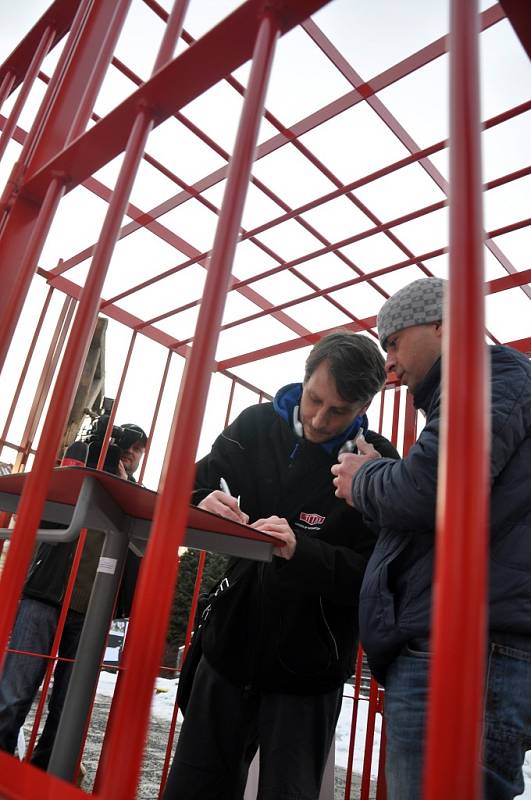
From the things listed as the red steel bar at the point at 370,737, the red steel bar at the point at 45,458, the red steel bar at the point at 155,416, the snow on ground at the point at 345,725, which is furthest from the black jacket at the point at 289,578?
the snow on ground at the point at 345,725

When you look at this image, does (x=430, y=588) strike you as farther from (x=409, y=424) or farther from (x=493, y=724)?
(x=409, y=424)

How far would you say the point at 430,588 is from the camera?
118 cm

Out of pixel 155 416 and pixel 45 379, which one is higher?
pixel 45 379

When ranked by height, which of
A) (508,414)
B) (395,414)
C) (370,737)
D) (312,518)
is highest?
(395,414)

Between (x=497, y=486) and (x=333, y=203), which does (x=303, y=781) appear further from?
(x=333, y=203)

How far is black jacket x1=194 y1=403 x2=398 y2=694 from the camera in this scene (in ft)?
5.45

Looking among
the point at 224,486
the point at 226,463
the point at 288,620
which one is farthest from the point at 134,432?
the point at 288,620

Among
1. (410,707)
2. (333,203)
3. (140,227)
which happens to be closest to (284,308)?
(333,203)

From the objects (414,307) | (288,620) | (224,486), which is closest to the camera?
(414,307)

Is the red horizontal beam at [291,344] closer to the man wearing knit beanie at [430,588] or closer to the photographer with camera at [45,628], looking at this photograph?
the photographer with camera at [45,628]

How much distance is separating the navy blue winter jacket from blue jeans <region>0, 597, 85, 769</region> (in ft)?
7.50

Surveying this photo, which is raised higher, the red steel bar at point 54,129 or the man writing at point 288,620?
the red steel bar at point 54,129

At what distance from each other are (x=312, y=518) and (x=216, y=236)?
129 cm

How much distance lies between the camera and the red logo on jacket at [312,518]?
1.88 m
